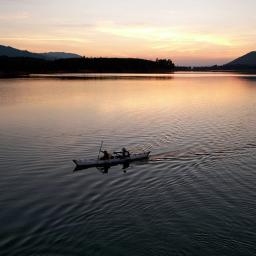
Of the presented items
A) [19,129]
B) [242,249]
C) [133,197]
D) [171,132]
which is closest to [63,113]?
[19,129]

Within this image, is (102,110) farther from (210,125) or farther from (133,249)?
(133,249)

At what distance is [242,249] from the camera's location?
68.5ft

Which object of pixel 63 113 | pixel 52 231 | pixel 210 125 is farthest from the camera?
pixel 63 113

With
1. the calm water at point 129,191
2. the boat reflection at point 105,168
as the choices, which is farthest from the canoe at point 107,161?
the calm water at point 129,191

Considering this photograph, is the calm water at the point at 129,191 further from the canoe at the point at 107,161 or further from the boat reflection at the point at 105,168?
the canoe at the point at 107,161

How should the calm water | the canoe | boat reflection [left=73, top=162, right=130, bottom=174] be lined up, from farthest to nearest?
1. the canoe
2. boat reflection [left=73, top=162, right=130, bottom=174]
3. the calm water

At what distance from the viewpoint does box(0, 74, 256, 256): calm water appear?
70.7 ft

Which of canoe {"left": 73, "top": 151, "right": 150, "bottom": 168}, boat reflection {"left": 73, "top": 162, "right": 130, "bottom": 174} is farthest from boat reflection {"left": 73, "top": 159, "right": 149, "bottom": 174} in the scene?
canoe {"left": 73, "top": 151, "right": 150, "bottom": 168}

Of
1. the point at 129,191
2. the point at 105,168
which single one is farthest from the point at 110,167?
the point at 129,191

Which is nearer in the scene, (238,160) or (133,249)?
(133,249)

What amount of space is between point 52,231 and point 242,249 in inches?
473

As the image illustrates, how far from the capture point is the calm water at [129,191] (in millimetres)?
21562

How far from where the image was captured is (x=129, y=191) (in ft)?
98.5

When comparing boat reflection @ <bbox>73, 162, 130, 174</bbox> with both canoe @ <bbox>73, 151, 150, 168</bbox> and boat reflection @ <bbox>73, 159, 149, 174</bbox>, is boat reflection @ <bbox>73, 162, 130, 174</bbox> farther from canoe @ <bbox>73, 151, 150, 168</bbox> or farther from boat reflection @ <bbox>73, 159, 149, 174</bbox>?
canoe @ <bbox>73, 151, 150, 168</bbox>
